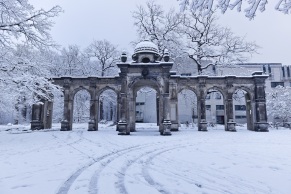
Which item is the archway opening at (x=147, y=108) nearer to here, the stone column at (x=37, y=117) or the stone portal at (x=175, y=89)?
the stone portal at (x=175, y=89)

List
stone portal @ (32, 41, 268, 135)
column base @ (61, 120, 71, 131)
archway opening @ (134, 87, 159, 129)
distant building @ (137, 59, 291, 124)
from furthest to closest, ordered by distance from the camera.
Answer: archway opening @ (134, 87, 159, 129)
distant building @ (137, 59, 291, 124)
column base @ (61, 120, 71, 131)
stone portal @ (32, 41, 268, 135)

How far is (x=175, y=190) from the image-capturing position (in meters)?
4.55

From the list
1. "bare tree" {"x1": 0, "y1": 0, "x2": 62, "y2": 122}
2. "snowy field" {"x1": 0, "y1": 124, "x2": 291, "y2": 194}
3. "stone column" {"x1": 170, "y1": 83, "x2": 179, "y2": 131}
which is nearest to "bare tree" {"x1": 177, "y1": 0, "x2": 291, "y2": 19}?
"snowy field" {"x1": 0, "y1": 124, "x2": 291, "y2": 194}

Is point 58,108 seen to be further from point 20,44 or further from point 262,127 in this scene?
point 262,127

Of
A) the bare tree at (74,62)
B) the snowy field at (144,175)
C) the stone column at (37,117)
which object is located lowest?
the snowy field at (144,175)

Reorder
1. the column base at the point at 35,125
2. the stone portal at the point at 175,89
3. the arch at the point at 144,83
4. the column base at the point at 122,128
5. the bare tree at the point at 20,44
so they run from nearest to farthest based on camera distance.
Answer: the bare tree at the point at 20,44 < the column base at the point at 122,128 < the arch at the point at 144,83 < the stone portal at the point at 175,89 < the column base at the point at 35,125

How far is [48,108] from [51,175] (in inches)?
856

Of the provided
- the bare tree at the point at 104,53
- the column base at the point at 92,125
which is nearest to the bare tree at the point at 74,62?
the bare tree at the point at 104,53

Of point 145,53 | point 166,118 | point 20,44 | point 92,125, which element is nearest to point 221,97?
point 145,53

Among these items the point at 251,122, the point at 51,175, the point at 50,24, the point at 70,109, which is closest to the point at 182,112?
the point at 251,122

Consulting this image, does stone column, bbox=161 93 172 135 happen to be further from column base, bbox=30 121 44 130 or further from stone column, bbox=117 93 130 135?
column base, bbox=30 121 44 130

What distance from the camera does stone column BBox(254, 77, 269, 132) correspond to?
2296 centimetres

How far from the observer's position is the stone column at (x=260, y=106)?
2296cm

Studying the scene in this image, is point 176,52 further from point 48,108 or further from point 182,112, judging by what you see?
Answer: point 48,108
